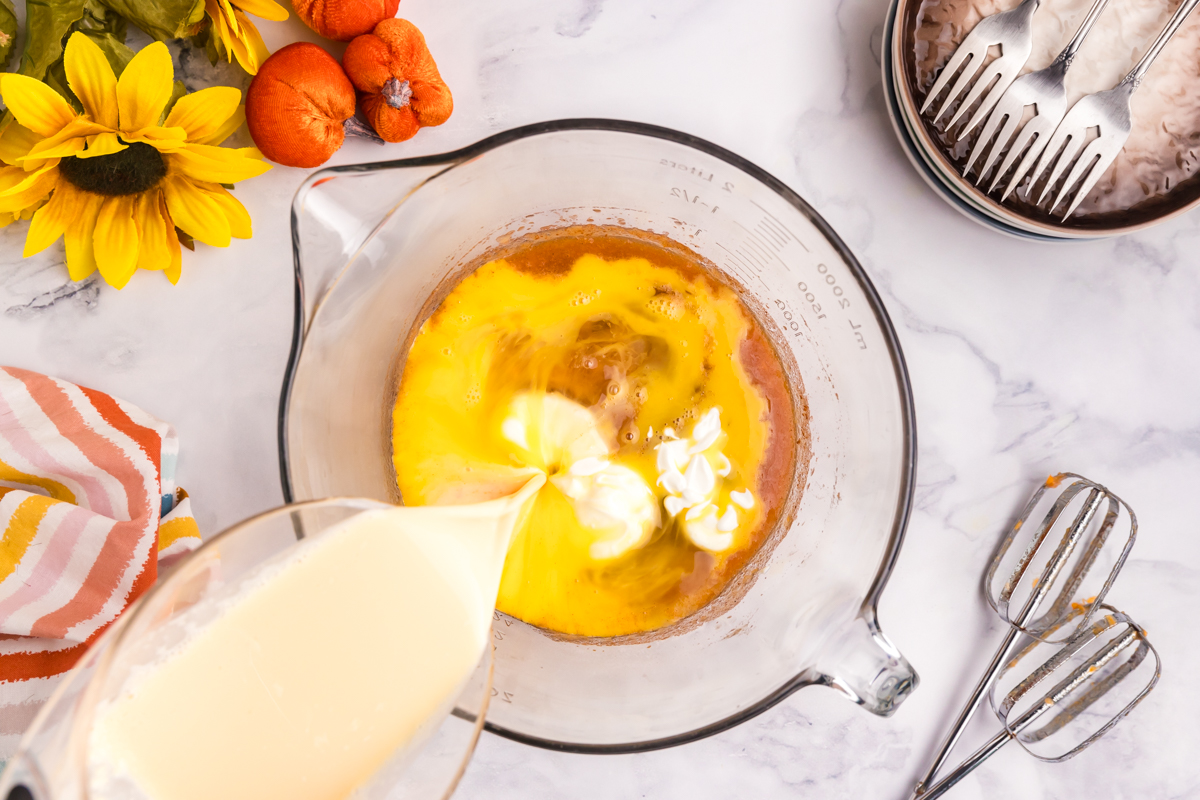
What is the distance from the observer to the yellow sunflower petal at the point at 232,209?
34.9 inches

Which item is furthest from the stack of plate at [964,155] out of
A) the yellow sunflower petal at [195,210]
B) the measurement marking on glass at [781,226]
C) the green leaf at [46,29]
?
the green leaf at [46,29]

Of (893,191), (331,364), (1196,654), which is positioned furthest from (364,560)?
(1196,654)

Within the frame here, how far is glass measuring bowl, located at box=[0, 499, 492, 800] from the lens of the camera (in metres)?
0.45

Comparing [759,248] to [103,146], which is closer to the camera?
[103,146]

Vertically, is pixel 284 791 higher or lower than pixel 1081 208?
lower

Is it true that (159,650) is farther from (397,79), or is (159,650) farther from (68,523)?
(397,79)


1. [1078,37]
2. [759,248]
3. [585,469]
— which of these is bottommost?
[585,469]

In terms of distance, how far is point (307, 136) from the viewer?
868mm

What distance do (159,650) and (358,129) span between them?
0.66 meters

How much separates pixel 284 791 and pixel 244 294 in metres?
0.63

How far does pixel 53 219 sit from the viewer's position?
0.86 metres

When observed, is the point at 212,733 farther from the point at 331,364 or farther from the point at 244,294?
the point at 244,294

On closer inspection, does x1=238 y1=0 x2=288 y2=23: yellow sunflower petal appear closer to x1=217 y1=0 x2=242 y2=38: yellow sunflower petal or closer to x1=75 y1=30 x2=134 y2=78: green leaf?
x1=217 y1=0 x2=242 y2=38: yellow sunflower petal

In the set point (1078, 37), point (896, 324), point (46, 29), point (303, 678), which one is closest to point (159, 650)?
point (303, 678)
